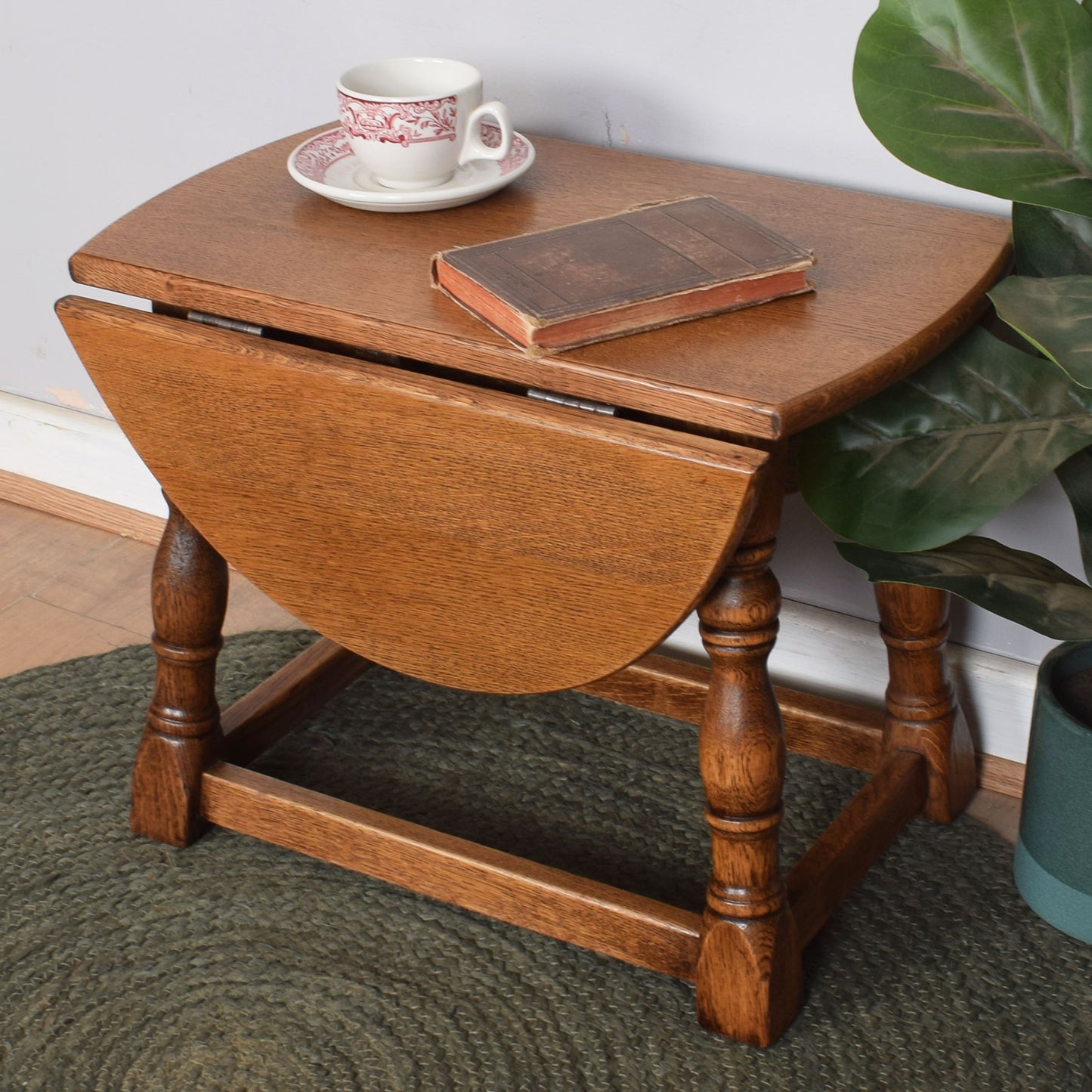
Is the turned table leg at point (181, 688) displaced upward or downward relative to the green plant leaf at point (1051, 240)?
downward

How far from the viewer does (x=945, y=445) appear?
1.00 meters

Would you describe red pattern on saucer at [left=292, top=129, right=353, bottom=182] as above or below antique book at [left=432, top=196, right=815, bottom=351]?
above

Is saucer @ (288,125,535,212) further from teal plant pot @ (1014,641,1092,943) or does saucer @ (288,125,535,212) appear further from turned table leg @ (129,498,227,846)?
teal plant pot @ (1014,641,1092,943)

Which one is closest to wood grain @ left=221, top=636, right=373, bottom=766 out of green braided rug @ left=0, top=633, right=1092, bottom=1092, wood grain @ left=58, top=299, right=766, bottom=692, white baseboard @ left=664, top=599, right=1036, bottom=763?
green braided rug @ left=0, top=633, right=1092, bottom=1092

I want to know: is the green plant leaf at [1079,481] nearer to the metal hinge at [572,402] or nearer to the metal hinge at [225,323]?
the metal hinge at [572,402]

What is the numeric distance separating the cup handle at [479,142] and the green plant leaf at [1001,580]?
1.43ft

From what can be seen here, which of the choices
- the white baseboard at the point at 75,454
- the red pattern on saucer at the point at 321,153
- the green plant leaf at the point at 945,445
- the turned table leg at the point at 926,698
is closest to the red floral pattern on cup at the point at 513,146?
the red pattern on saucer at the point at 321,153

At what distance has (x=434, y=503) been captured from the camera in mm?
1014

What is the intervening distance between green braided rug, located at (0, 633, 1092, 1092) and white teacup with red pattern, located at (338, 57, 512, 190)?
2.00 ft

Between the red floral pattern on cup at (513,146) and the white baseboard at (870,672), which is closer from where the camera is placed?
the red floral pattern on cup at (513,146)

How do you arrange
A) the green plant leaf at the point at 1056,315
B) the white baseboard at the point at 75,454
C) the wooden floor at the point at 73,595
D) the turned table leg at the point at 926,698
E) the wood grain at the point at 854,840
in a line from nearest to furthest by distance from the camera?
1. the green plant leaf at the point at 1056,315
2. the wood grain at the point at 854,840
3. the turned table leg at the point at 926,698
4. the wooden floor at the point at 73,595
5. the white baseboard at the point at 75,454

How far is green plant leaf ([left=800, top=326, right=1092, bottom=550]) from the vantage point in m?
0.96

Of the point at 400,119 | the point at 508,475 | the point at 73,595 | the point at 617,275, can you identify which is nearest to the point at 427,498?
the point at 508,475

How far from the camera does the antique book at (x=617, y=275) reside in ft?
3.09
